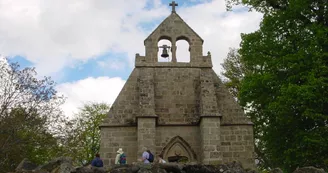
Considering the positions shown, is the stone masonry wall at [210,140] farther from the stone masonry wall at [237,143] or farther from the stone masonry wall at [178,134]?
the stone masonry wall at [237,143]

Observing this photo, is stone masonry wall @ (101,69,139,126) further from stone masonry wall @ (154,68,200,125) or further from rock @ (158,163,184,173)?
rock @ (158,163,184,173)

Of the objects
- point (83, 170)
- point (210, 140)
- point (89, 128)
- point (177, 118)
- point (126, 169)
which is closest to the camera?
point (126, 169)

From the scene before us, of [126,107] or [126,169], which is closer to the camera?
[126,169]

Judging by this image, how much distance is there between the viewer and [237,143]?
19.1 m

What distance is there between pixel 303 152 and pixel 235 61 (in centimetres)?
1460

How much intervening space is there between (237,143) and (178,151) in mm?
2767

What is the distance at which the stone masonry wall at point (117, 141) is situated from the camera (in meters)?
18.9

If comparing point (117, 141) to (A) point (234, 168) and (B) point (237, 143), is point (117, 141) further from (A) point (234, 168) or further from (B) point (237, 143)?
(A) point (234, 168)

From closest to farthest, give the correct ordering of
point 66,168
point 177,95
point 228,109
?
point 66,168 → point 228,109 → point 177,95

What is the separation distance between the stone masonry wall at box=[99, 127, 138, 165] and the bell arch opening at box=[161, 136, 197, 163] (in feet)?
4.82

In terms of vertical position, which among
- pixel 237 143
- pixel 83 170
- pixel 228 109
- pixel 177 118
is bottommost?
pixel 83 170

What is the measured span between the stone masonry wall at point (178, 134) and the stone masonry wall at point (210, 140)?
609mm

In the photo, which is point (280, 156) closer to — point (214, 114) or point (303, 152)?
point (303, 152)

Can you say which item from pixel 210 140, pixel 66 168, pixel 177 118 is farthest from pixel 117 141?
pixel 66 168
